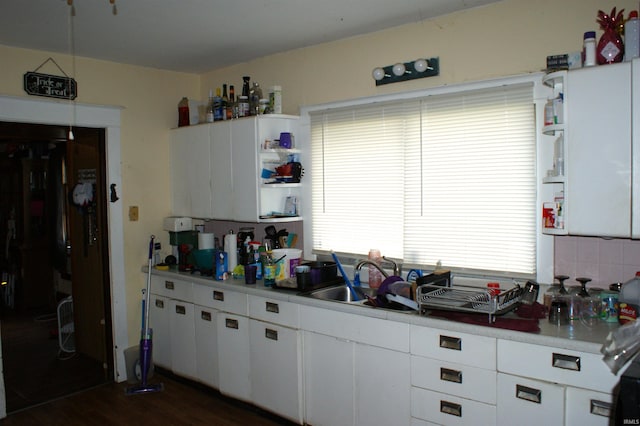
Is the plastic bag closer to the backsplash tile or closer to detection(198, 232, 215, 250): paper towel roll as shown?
the backsplash tile

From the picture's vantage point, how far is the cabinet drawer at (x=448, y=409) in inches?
98.1

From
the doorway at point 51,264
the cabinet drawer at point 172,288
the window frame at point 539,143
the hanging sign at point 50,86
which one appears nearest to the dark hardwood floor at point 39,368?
the doorway at point 51,264

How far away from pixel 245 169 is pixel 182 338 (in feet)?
4.85

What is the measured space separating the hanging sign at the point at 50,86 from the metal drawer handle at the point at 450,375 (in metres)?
3.37

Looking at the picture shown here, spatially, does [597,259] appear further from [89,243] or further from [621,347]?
[89,243]

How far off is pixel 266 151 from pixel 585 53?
7.08ft

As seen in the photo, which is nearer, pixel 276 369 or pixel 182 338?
pixel 276 369

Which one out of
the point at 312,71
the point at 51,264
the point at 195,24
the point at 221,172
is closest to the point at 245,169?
the point at 221,172

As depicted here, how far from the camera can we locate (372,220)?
11.6ft

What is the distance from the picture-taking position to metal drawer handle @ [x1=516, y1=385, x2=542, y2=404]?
7.64 feet

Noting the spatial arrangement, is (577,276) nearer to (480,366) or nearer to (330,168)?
(480,366)

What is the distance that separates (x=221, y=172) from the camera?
4.09 meters

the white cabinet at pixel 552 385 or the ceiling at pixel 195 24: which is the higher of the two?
the ceiling at pixel 195 24

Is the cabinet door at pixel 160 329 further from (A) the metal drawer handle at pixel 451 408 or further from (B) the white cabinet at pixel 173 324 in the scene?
(A) the metal drawer handle at pixel 451 408
